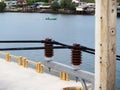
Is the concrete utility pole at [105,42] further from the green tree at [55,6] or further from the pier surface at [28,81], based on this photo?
the green tree at [55,6]

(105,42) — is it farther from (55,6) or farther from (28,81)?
(55,6)

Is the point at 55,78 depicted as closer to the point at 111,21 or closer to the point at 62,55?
the point at 111,21

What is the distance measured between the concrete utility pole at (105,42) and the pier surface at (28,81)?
214 inches

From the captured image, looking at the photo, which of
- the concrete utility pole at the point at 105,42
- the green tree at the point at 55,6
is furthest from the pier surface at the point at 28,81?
the green tree at the point at 55,6

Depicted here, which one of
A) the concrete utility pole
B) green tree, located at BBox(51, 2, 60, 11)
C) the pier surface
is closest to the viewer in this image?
the concrete utility pole

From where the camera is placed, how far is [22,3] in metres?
187

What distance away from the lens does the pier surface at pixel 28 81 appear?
36.2 ft

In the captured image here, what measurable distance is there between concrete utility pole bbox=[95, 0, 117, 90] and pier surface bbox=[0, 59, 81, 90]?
17.8 feet

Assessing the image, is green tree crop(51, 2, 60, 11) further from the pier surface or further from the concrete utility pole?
the concrete utility pole

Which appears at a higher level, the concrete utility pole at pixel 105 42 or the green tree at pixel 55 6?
the concrete utility pole at pixel 105 42

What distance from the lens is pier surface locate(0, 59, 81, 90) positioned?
11.0 metres

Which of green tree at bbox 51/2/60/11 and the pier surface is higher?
the pier surface

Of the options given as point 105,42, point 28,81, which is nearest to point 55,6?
point 28,81

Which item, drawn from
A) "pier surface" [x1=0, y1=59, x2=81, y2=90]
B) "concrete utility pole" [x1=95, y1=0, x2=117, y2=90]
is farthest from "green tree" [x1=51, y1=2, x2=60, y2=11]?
"concrete utility pole" [x1=95, y1=0, x2=117, y2=90]
